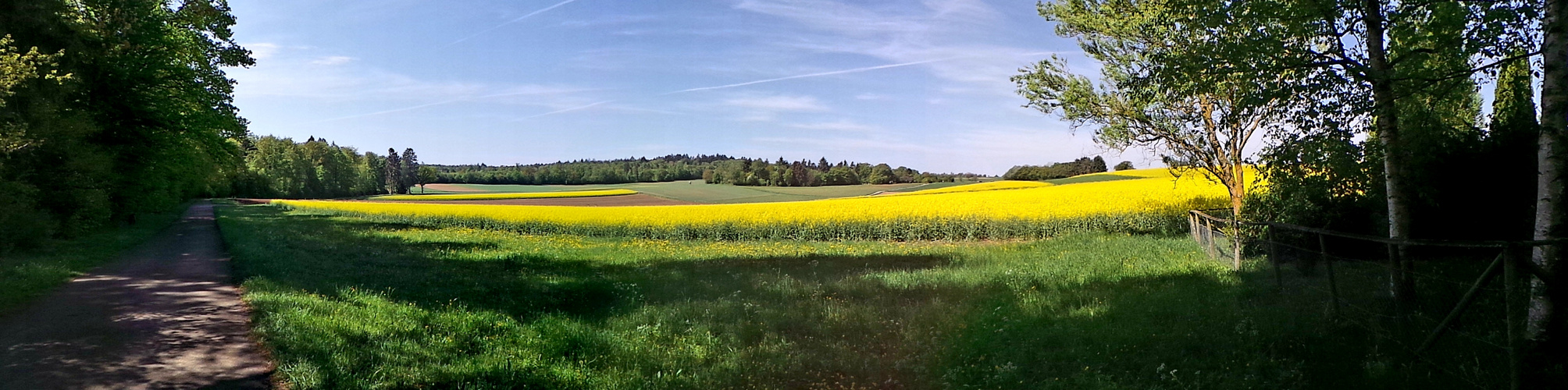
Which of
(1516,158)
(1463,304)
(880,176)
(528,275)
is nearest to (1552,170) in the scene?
(1463,304)

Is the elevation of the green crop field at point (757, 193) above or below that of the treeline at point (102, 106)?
below

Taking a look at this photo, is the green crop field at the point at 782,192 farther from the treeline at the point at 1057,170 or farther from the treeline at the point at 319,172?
the treeline at the point at 319,172

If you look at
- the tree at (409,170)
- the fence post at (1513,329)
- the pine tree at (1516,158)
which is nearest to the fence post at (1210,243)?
the pine tree at (1516,158)

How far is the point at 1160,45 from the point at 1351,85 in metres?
9.56

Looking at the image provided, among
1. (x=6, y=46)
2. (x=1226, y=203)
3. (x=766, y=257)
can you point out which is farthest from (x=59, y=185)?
(x=1226, y=203)

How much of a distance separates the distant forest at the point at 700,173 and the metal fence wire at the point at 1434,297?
195 feet

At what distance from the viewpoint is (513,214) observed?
31750mm

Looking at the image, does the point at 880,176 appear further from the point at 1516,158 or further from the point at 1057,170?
the point at 1516,158

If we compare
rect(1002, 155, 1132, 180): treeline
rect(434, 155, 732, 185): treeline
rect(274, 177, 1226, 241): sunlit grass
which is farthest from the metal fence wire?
rect(434, 155, 732, 185): treeline

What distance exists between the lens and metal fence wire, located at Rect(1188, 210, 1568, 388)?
4.66 m

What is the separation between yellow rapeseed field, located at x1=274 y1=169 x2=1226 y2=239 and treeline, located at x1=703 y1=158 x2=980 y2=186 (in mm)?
40431

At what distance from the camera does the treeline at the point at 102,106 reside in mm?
15531

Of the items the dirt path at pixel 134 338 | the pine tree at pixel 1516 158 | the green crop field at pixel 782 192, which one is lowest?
the dirt path at pixel 134 338

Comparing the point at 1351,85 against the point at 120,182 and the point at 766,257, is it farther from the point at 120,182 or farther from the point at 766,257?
the point at 120,182
